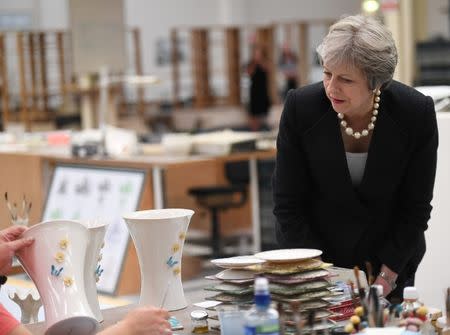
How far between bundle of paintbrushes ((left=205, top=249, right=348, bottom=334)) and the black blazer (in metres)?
0.47

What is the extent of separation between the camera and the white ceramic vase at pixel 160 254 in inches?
92.1

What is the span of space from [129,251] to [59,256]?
390 centimetres

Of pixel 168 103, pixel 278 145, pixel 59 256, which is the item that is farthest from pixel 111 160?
pixel 168 103

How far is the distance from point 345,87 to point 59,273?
0.85 m

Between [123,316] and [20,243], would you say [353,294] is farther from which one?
[20,243]

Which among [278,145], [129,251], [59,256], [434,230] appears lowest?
[129,251]

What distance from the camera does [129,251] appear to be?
6152mm

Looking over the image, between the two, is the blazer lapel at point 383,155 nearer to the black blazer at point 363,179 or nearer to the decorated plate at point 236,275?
the black blazer at point 363,179

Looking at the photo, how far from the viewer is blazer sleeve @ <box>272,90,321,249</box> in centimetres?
273

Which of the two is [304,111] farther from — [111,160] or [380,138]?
[111,160]

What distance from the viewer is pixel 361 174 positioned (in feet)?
8.96

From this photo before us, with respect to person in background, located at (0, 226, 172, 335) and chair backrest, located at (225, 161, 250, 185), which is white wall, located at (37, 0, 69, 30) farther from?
person in background, located at (0, 226, 172, 335)

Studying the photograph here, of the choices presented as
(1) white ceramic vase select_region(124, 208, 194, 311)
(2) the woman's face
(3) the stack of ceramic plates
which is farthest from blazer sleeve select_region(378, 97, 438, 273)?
(1) white ceramic vase select_region(124, 208, 194, 311)

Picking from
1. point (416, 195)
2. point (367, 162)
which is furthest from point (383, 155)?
point (416, 195)
